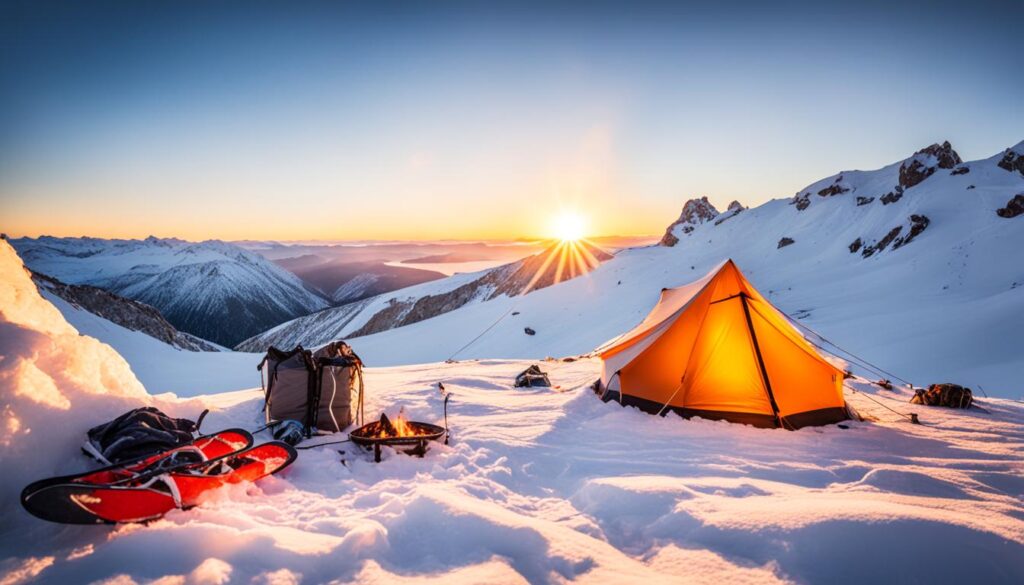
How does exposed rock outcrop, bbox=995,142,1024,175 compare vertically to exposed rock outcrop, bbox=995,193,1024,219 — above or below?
above

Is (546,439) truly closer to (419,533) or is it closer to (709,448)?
(709,448)

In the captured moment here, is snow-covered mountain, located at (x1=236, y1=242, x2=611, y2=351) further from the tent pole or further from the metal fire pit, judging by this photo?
the metal fire pit

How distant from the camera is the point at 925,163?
4788 centimetres

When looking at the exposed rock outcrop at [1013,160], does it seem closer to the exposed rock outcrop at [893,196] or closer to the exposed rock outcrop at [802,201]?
the exposed rock outcrop at [893,196]

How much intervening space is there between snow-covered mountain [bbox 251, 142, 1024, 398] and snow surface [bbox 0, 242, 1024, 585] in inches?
420

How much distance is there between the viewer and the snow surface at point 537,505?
3.01m

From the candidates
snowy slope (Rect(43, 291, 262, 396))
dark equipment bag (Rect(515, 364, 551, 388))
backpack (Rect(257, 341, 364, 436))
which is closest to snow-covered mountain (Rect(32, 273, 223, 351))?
snowy slope (Rect(43, 291, 262, 396))

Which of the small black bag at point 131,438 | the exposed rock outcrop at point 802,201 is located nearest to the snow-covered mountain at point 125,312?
the small black bag at point 131,438

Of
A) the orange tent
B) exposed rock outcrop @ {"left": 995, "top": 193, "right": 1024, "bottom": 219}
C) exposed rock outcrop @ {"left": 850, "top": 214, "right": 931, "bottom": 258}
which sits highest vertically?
exposed rock outcrop @ {"left": 995, "top": 193, "right": 1024, "bottom": 219}

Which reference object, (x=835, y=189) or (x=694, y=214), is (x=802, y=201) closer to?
(x=835, y=189)

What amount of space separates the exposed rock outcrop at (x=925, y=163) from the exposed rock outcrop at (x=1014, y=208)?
19635 mm

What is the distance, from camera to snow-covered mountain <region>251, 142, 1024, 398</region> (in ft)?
49.6

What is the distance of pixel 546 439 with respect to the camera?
21.7ft

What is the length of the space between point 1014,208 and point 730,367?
38.1 meters
